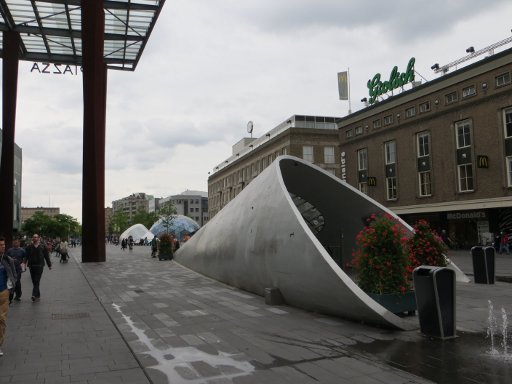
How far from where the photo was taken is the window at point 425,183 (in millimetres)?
38131

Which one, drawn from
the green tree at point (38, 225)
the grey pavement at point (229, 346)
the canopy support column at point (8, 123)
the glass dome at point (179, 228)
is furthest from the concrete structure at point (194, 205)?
the grey pavement at point (229, 346)

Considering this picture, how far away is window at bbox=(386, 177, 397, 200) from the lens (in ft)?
139

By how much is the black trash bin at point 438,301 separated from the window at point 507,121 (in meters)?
27.8

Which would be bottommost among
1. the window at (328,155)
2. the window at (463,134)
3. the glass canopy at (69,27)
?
the window at (463,134)

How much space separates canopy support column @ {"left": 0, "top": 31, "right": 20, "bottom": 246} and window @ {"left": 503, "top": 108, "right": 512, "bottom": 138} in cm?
3502

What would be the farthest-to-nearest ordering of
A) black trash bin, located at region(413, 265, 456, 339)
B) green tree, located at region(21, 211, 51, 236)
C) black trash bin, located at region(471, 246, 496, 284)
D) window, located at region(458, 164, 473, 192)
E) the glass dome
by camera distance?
green tree, located at region(21, 211, 51, 236), the glass dome, window, located at region(458, 164, 473, 192), black trash bin, located at region(471, 246, 496, 284), black trash bin, located at region(413, 265, 456, 339)

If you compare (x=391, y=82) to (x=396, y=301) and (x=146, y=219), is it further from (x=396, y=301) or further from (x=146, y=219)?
(x=146, y=219)

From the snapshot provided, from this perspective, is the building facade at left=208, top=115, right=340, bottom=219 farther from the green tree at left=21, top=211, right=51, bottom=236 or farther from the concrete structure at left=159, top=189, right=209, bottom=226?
the concrete structure at left=159, top=189, right=209, bottom=226

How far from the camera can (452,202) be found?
35.2 metres

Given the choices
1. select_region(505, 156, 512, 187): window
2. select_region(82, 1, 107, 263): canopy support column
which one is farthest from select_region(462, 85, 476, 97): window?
select_region(82, 1, 107, 263): canopy support column

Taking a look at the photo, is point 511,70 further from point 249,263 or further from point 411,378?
point 411,378

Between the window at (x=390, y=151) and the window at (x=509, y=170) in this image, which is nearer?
the window at (x=509, y=170)

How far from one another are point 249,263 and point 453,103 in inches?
1122

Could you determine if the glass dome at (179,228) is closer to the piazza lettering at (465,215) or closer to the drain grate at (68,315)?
the piazza lettering at (465,215)
